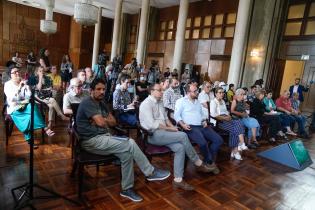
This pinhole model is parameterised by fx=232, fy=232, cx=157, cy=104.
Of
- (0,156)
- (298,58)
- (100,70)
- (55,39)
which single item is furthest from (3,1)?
(298,58)

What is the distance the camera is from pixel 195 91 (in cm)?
312

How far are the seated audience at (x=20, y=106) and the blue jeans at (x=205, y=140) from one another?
2067mm

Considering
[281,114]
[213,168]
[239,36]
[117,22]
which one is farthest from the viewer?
[117,22]

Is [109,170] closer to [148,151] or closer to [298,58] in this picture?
[148,151]

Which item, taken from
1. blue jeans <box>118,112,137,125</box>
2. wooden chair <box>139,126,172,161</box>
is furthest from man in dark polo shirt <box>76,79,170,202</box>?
blue jeans <box>118,112,137,125</box>

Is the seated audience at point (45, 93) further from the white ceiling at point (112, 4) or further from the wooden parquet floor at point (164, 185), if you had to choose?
the white ceiling at point (112, 4)

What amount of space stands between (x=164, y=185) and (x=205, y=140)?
0.82 meters

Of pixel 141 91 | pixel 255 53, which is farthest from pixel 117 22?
pixel 141 91

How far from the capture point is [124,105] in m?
3.69

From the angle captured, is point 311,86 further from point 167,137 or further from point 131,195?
point 131,195

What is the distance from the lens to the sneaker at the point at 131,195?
2205 mm

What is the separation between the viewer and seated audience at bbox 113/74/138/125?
354cm

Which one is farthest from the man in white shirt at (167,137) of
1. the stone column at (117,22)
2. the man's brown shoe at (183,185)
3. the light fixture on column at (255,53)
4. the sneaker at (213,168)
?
the stone column at (117,22)

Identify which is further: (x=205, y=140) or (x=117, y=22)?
(x=117, y=22)
